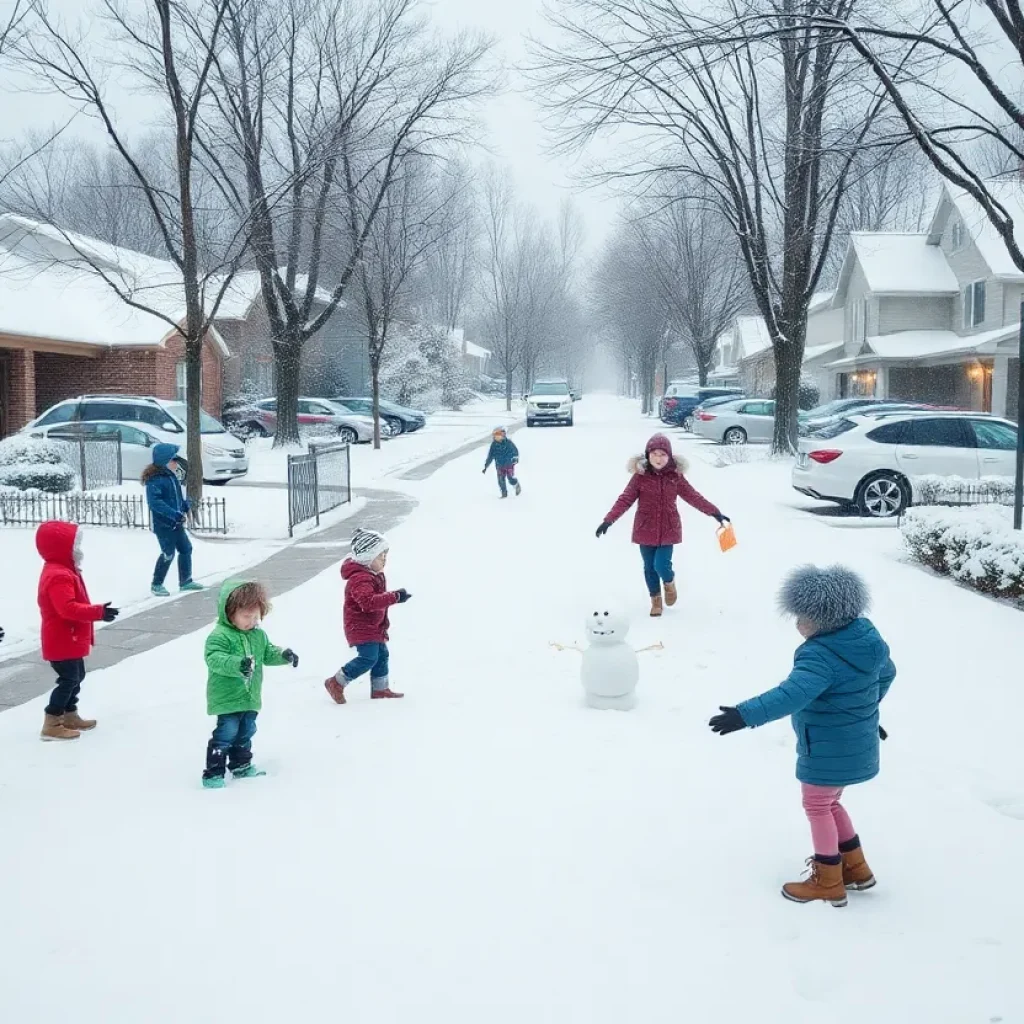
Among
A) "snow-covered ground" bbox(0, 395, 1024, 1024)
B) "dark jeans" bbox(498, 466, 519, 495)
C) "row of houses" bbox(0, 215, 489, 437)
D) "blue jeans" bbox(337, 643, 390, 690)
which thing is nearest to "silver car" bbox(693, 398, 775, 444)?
"row of houses" bbox(0, 215, 489, 437)

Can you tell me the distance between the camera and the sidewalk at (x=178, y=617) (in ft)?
25.1

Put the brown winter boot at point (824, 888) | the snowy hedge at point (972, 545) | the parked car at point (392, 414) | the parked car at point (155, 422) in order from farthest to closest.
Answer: the parked car at point (392, 414), the parked car at point (155, 422), the snowy hedge at point (972, 545), the brown winter boot at point (824, 888)

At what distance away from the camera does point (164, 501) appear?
34.3 feet

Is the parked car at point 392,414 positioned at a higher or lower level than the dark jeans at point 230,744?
higher

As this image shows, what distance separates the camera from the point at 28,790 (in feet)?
17.7

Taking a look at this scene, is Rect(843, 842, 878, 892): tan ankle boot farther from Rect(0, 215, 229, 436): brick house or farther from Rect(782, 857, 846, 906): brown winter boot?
Rect(0, 215, 229, 436): brick house

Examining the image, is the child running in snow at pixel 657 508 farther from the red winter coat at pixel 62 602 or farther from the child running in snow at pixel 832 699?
the child running in snow at pixel 832 699

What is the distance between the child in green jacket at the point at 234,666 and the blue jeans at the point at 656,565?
444 cm

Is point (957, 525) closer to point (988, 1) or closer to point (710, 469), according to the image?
point (988, 1)

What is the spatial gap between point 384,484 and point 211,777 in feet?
53.5

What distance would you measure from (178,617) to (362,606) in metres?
3.87

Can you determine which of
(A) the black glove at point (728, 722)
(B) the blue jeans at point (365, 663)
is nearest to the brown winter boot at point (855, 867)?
(A) the black glove at point (728, 722)

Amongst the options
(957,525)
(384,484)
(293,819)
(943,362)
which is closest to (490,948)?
(293,819)

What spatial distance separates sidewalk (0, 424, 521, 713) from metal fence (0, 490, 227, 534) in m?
1.75
